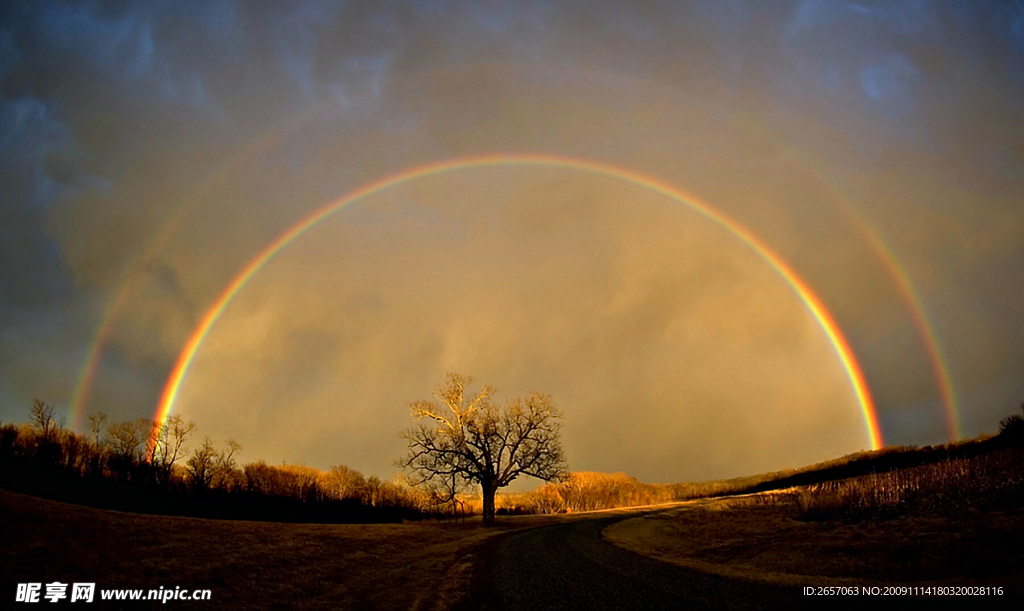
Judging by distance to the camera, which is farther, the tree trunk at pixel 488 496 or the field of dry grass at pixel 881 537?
the tree trunk at pixel 488 496

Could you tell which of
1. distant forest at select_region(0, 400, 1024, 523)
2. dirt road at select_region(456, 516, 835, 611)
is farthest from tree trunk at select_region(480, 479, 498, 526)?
dirt road at select_region(456, 516, 835, 611)

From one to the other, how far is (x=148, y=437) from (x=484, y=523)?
100 meters

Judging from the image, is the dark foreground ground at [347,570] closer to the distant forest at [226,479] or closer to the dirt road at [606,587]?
the dirt road at [606,587]

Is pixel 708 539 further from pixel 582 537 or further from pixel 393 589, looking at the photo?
pixel 393 589

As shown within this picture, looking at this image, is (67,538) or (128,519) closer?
(67,538)

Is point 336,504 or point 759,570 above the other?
point 759,570

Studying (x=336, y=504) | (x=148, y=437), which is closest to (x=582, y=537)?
(x=336, y=504)

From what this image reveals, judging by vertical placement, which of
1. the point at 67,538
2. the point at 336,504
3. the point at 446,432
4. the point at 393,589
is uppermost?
the point at 446,432

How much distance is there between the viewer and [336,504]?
102 meters

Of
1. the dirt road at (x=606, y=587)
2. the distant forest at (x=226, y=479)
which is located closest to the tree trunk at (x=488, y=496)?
the distant forest at (x=226, y=479)

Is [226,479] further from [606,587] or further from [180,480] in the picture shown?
[606,587]

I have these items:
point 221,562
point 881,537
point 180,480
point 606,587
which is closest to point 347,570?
point 221,562

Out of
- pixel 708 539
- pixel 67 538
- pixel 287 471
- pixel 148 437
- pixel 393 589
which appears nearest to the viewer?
pixel 393 589

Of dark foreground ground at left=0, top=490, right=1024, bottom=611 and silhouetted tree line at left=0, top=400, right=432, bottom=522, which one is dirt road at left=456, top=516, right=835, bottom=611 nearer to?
dark foreground ground at left=0, top=490, right=1024, bottom=611
